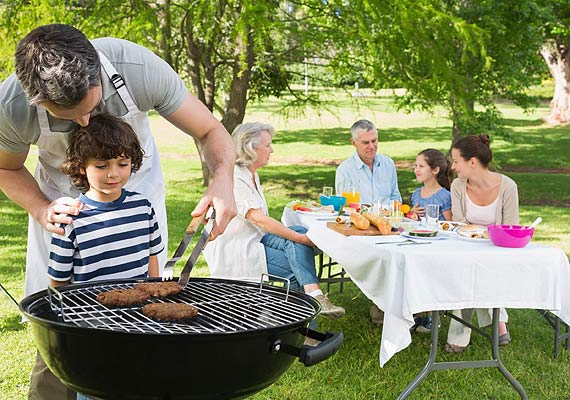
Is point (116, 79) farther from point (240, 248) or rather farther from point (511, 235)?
point (240, 248)

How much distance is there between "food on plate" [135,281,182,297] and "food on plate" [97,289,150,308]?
2cm

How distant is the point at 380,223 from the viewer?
14.4 ft

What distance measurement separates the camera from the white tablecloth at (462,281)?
3.73m

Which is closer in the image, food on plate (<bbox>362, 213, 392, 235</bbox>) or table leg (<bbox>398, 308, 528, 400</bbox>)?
table leg (<bbox>398, 308, 528, 400</bbox>)

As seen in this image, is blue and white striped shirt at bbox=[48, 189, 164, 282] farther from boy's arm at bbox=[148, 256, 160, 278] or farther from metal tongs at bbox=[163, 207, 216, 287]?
metal tongs at bbox=[163, 207, 216, 287]

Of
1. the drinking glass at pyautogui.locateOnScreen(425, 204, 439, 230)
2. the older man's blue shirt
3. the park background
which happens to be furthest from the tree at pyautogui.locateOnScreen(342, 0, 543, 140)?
the drinking glass at pyautogui.locateOnScreen(425, 204, 439, 230)

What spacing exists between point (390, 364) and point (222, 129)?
7.93ft

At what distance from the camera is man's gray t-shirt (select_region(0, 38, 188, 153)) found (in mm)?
2271

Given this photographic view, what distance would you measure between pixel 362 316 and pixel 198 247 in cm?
354

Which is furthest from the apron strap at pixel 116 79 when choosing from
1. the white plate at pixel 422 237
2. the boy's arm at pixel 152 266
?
the white plate at pixel 422 237

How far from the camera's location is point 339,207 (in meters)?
5.41

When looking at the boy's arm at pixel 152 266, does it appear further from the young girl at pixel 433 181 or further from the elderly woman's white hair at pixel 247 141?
the young girl at pixel 433 181

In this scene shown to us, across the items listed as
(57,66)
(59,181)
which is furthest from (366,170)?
(57,66)

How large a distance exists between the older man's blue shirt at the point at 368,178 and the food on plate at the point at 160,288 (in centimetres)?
364
